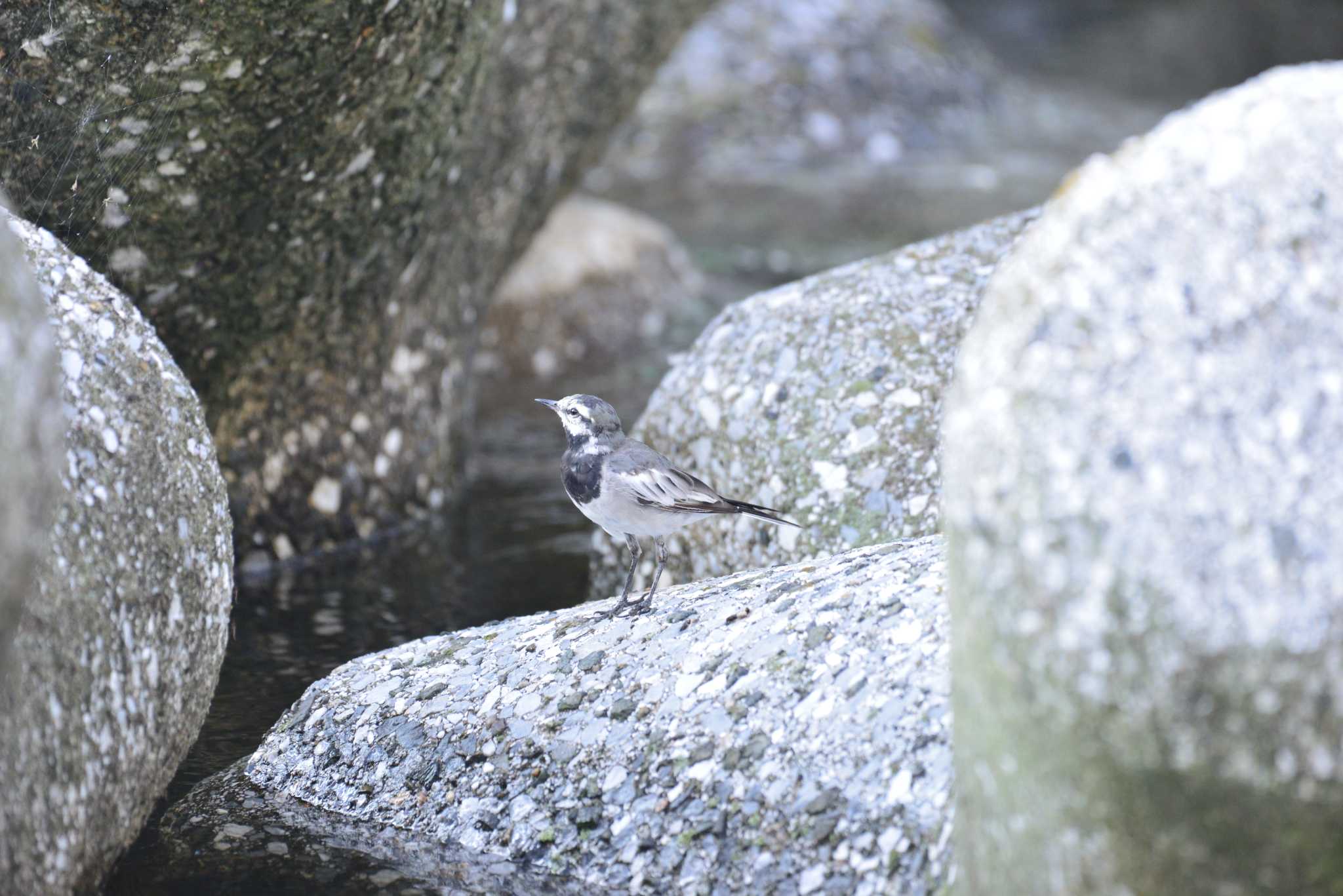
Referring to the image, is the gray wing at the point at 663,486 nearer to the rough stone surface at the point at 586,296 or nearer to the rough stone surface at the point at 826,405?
the rough stone surface at the point at 826,405

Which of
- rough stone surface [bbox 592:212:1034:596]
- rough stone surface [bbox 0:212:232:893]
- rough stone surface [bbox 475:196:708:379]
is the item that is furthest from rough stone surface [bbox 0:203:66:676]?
rough stone surface [bbox 475:196:708:379]

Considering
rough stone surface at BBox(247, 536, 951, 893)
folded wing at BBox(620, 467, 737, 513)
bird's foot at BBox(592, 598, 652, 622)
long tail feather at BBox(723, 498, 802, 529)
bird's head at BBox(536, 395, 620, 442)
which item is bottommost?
rough stone surface at BBox(247, 536, 951, 893)

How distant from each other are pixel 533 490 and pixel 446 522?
1.77ft

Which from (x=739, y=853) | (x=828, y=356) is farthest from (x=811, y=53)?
(x=739, y=853)

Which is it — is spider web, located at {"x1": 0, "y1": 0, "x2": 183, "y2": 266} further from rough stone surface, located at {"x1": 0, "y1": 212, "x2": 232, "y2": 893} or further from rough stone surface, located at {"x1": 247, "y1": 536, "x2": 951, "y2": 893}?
rough stone surface, located at {"x1": 247, "y1": 536, "x2": 951, "y2": 893}

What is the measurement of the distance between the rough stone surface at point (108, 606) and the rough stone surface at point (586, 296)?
5.19 meters

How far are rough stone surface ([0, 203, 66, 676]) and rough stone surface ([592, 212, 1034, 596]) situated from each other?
236 centimetres

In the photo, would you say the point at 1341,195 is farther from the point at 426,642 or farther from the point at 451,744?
the point at 426,642

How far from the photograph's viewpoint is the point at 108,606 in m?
2.96

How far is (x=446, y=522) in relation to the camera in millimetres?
6262

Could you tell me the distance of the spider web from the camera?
386cm

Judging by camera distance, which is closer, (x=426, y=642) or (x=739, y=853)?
(x=739, y=853)

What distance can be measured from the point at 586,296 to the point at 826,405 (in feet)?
16.1

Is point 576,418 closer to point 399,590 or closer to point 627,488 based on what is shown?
point 627,488
